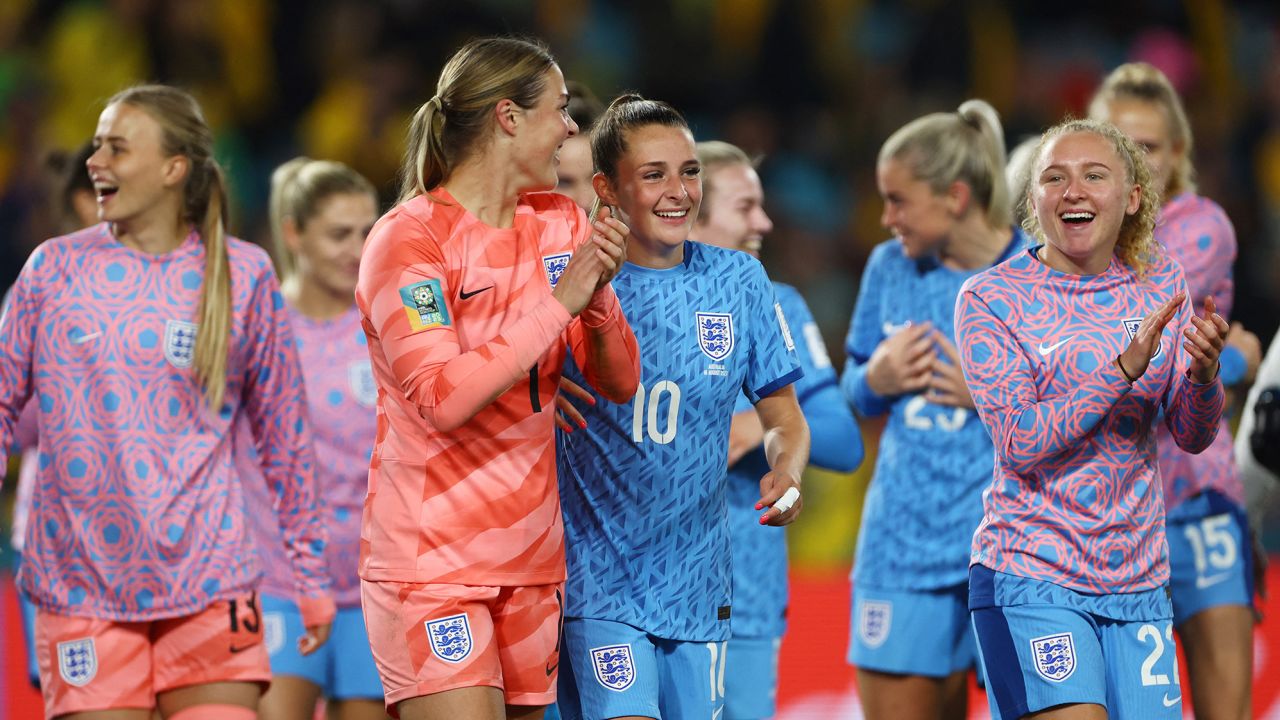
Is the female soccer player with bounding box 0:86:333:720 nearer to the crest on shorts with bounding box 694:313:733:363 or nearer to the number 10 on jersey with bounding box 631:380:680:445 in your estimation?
the number 10 on jersey with bounding box 631:380:680:445

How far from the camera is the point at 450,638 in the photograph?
3.39 m

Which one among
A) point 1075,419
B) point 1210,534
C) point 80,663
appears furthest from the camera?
point 1210,534

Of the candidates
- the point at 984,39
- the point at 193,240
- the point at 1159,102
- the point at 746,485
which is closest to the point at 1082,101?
the point at 984,39

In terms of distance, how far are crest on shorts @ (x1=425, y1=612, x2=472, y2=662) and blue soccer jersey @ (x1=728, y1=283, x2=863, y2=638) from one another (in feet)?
5.13

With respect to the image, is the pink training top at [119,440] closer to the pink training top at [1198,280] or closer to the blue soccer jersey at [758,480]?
the blue soccer jersey at [758,480]

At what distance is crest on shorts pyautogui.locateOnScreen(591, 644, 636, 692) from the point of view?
3.78 meters

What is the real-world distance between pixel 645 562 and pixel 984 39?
29.2 feet

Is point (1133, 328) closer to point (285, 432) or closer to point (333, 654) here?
point (285, 432)

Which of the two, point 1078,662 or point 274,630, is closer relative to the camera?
point 1078,662

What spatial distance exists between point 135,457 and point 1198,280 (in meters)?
3.16

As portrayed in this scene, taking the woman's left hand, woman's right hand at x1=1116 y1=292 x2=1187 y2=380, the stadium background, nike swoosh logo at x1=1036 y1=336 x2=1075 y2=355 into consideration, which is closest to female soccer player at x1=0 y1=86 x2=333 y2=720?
nike swoosh logo at x1=1036 y1=336 x2=1075 y2=355

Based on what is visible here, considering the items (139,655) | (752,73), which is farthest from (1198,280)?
(752,73)

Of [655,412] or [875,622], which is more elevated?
[655,412]

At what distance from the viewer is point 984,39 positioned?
39.3ft
